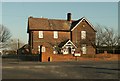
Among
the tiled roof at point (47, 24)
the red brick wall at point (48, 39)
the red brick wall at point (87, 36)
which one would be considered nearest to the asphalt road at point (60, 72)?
the red brick wall at point (48, 39)

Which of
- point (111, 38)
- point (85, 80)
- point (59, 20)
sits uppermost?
point (59, 20)

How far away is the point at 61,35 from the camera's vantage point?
60.9m

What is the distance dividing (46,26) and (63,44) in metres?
5.57

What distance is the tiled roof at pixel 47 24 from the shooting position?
58531 mm

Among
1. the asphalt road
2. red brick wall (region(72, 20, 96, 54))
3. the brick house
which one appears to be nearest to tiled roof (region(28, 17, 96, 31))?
the brick house

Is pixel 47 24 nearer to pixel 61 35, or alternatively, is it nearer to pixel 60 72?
pixel 61 35

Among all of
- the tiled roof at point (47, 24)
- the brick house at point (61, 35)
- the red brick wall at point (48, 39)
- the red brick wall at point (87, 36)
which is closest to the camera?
the brick house at point (61, 35)

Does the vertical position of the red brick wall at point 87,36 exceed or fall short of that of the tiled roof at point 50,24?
it falls short

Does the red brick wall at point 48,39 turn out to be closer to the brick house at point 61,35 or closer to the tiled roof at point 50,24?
the brick house at point 61,35

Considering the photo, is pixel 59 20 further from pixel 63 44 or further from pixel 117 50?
pixel 117 50

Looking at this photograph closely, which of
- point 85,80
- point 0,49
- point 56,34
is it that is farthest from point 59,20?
point 85,80

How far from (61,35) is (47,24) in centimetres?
400

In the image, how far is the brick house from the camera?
2288 inches

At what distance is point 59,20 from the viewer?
6397cm
